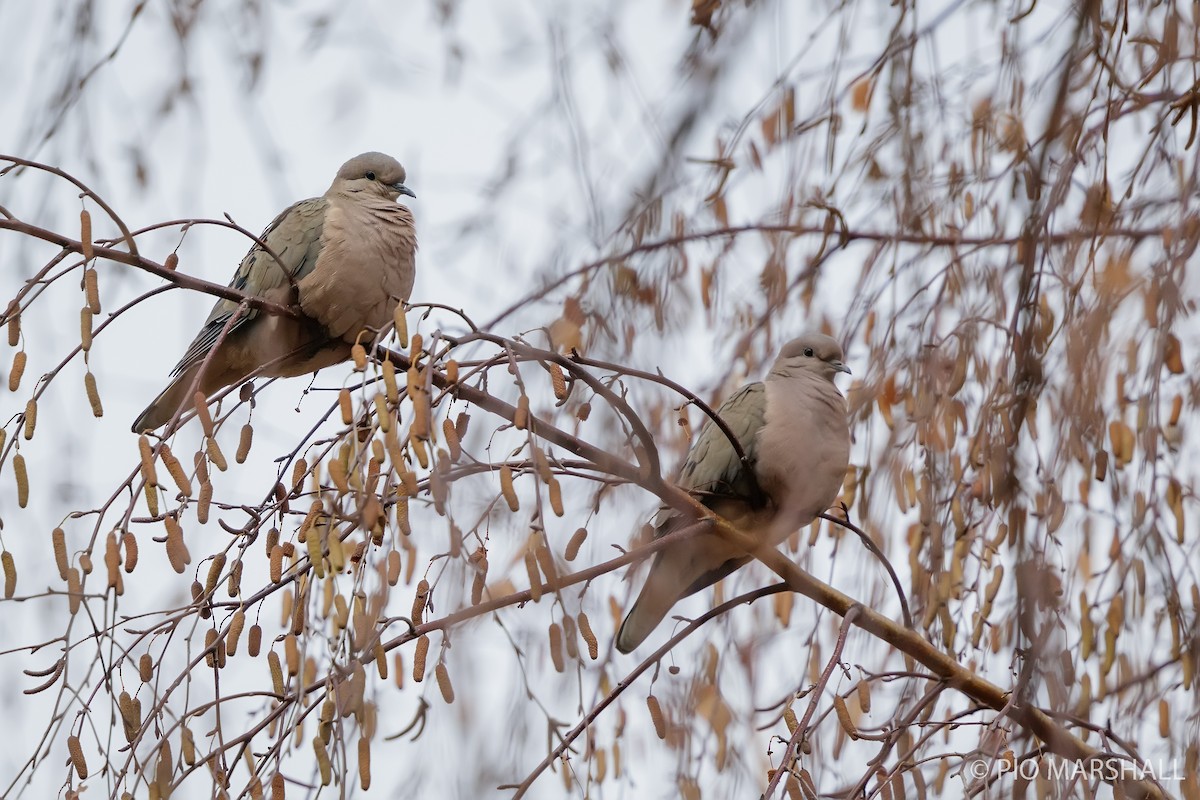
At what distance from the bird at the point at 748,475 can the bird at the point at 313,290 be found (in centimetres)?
92

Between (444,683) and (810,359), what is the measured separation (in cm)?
189

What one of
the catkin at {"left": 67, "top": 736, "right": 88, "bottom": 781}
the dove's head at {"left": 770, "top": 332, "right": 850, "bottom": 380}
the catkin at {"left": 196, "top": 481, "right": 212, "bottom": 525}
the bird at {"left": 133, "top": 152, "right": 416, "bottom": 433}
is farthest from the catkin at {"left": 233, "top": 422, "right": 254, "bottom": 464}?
the dove's head at {"left": 770, "top": 332, "right": 850, "bottom": 380}

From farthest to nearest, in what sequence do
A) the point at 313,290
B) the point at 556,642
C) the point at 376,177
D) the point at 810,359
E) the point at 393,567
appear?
the point at 376,177
the point at 810,359
the point at 313,290
the point at 556,642
the point at 393,567

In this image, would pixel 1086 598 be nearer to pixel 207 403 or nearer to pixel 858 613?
pixel 858 613

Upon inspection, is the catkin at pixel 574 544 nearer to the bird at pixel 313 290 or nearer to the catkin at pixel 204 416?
the catkin at pixel 204 416

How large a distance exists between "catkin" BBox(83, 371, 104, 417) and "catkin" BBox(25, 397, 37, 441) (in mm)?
93

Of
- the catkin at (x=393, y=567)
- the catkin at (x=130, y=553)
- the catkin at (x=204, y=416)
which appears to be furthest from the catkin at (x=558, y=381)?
the catkin at (x=130, y=553)

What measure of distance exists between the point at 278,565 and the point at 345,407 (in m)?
0.37

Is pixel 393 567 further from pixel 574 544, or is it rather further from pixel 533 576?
pixel 574 544

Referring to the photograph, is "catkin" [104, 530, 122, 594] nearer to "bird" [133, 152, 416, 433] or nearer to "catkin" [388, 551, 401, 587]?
"catkin" [388, 551, 401, 587]

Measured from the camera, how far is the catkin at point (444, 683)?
1.84 m

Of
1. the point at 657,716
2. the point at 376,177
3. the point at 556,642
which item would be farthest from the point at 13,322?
the point at 376,177

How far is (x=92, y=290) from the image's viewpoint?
77.1 inches

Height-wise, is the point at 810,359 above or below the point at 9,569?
above
